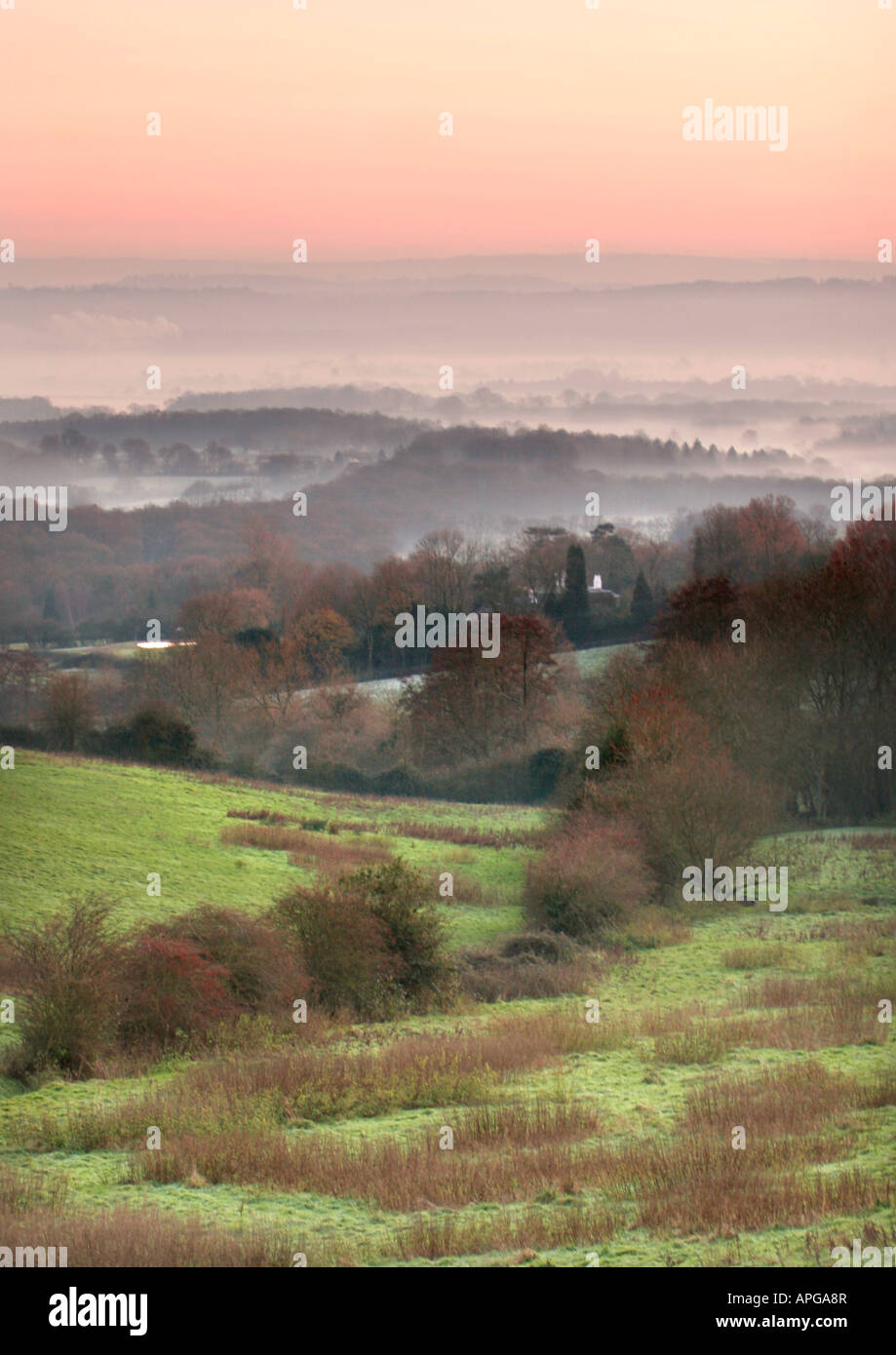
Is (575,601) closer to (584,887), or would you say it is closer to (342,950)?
(584,887)

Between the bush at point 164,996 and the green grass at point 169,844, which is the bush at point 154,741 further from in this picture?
the bush at point 164,996

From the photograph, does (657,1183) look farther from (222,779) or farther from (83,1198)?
(222,779)

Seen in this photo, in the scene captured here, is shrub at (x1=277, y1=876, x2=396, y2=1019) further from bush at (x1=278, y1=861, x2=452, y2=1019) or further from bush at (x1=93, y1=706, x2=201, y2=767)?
bush at (x1=93, y1=706, x2=201, y2=767)

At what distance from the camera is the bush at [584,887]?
1397 inches

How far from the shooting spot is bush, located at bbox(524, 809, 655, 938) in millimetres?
35475

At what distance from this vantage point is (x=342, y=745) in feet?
265

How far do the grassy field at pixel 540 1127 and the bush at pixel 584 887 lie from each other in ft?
4.42

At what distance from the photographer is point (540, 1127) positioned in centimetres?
1603

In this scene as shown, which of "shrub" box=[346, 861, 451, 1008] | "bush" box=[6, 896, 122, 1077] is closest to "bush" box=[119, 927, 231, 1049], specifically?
"bush" box=[6, 896, 122, 1077]

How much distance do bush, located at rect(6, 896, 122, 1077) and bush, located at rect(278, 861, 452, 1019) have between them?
18.8ft

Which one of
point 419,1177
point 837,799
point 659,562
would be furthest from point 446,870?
point 659,562

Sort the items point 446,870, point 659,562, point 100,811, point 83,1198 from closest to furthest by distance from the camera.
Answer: point 83,1198 < point 446,870 < point 100,811 < point 659,562

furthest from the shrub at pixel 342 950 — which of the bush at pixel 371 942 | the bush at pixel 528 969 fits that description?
the bush at pixel 528 969

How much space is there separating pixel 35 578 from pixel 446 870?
105905mm
